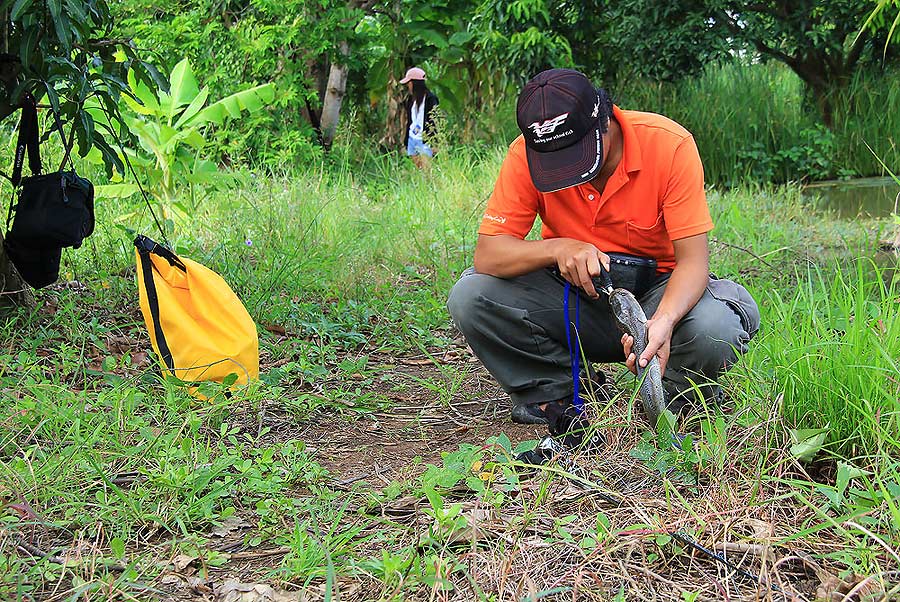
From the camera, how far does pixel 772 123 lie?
8.34 m

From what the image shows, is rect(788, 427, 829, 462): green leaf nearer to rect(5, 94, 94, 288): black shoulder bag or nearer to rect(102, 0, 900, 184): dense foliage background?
rect(5, 94, 94, 288): black shoulder bag

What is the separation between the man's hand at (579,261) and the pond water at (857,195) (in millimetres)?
4433

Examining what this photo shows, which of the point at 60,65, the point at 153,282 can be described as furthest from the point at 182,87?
the point at 153,282

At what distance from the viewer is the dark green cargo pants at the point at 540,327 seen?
2973mm

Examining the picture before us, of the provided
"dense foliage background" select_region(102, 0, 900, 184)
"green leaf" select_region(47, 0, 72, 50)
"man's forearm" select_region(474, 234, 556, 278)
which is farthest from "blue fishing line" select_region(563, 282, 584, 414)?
"dense foliage background" select_region(102, 0, 900, 184)

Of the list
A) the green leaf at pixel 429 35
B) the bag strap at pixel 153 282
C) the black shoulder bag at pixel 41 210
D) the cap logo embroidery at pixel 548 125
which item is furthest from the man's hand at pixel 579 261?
the green leaf at pixel 429 35

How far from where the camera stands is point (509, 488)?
7.95 feet

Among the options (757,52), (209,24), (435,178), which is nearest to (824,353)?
(435,178)

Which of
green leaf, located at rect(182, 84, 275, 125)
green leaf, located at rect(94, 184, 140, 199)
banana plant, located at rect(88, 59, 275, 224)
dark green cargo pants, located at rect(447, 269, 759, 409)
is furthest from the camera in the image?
green leaf, located at rect(182, 84, 275, 125)

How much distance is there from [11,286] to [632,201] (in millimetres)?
2666

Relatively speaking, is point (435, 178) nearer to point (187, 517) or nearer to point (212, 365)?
point (212, 365)

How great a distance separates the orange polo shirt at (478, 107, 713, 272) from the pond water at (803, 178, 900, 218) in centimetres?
421

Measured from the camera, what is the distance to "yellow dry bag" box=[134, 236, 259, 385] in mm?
3230

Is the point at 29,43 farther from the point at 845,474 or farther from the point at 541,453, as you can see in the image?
the point at 845,474
